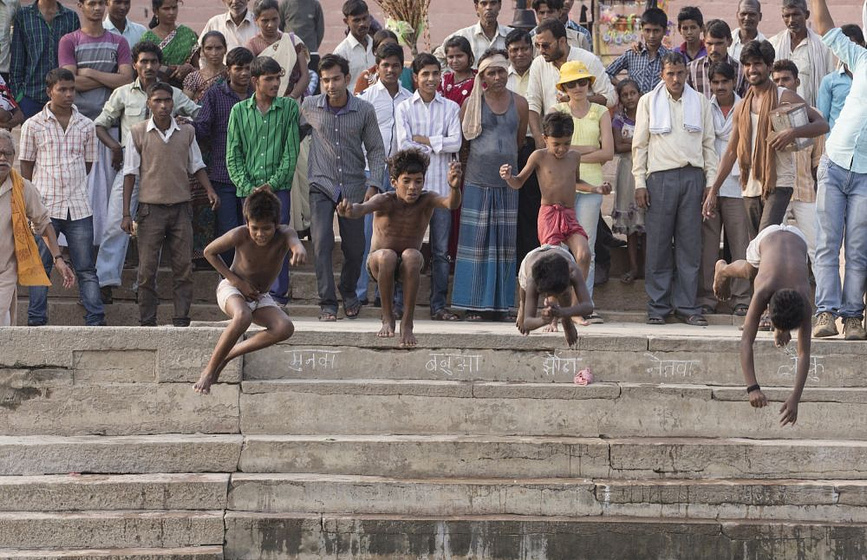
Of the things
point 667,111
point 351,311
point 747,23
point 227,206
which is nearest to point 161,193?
point 227,206

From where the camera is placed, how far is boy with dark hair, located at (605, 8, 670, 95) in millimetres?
11406

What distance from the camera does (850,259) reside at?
9.56 meters

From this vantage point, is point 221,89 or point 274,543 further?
point 221,89

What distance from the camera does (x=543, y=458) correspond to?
8727mm

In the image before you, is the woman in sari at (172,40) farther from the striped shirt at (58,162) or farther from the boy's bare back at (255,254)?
the boy's bare back at (255,254)

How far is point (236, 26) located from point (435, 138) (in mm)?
2540

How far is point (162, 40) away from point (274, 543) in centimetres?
506

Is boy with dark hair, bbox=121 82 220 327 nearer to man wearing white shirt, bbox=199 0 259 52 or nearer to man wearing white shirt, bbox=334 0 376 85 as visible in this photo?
man wearing white shirt, bbox=199 0 259 52

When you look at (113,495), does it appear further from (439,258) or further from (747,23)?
(747,23)

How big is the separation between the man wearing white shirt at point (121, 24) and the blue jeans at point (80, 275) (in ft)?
6.88

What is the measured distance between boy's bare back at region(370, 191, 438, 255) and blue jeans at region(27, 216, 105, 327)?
2281 millimetres

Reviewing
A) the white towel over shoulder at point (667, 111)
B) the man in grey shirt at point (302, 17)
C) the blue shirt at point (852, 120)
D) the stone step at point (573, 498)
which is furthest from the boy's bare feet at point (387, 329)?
the man in grey shirt at point (302, 17)

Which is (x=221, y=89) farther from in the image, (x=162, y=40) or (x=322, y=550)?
(x=322, y=550)

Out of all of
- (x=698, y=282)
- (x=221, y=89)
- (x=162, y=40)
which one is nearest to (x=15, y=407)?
(x=221, y=89)
